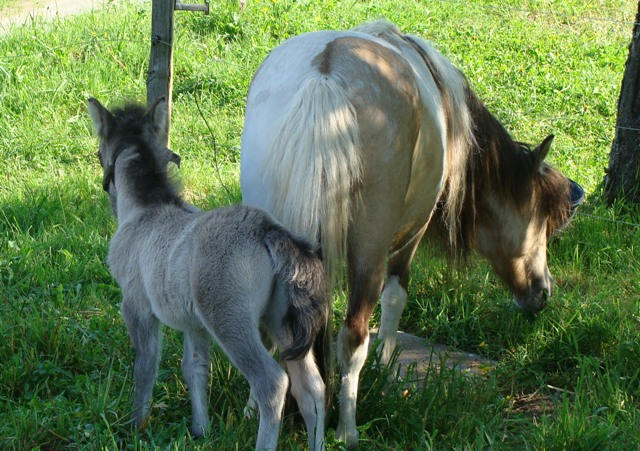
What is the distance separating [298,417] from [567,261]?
8.58ft

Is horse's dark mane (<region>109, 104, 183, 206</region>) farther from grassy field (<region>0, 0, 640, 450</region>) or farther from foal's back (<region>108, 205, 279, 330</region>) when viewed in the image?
grassy field (<region>0, 0, 640, 450</region>)

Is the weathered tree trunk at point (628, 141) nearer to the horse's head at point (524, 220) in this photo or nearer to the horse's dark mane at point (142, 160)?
the horse's head at point (524, 220)

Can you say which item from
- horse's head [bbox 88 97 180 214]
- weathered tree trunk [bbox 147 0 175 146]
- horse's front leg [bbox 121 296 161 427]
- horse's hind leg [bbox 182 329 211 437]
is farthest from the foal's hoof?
weathered tree trunk [bbox 147 0 175 146]

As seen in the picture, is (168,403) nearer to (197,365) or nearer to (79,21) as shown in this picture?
(197,365)

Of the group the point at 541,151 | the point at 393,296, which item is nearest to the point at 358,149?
the point at 393,296

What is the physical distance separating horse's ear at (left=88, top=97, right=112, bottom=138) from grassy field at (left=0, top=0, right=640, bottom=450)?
1.03 meters

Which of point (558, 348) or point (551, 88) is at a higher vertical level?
point (551, 88)

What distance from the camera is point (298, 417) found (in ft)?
11.7

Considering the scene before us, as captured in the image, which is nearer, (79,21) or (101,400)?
(101,400)

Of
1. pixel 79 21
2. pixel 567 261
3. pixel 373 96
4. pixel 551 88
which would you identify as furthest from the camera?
pixel 79 21

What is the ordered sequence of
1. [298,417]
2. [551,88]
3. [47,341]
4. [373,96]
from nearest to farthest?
[373,96] → [298,417] → [47,341] → [551,88]

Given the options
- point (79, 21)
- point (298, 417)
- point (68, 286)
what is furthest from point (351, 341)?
point (79, 21)

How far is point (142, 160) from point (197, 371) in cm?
99

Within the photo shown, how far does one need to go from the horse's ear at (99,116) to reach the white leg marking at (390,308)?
1721 mm
